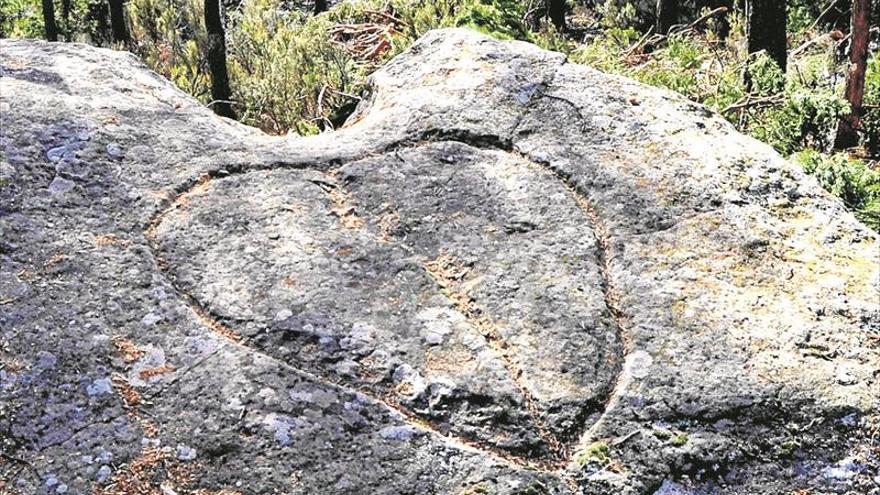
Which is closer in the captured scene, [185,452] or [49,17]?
[185,452]

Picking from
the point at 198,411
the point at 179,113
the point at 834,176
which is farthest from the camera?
the point at 834,176

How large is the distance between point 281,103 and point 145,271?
4.91 m

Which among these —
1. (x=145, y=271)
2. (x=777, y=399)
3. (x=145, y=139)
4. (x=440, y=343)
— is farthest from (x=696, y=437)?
(x=145, y=139)

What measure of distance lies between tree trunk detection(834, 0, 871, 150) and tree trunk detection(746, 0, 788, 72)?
1003mm

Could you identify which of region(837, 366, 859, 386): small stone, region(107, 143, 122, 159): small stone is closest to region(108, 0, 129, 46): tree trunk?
region(107, 143, 122, 159): small stone

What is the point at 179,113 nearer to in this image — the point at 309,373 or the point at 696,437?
the point at 309,373

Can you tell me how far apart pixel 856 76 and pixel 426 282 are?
4.61 m

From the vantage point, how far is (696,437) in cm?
303

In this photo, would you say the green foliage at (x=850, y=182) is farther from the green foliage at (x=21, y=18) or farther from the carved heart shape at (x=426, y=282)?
the green foliage at (x=21, y=18)

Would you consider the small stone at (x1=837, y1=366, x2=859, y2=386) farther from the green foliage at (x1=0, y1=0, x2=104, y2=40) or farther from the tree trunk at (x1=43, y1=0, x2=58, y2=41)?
the green foliage at (x1=0, y1=0, x2=104, y2=40)

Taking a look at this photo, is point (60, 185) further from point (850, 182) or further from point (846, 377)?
Answer: point (850, 182)

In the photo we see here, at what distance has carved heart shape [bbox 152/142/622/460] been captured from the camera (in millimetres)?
3143

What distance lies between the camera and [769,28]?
770 centimetres

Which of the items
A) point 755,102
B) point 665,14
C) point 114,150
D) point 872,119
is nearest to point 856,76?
point 872,119
